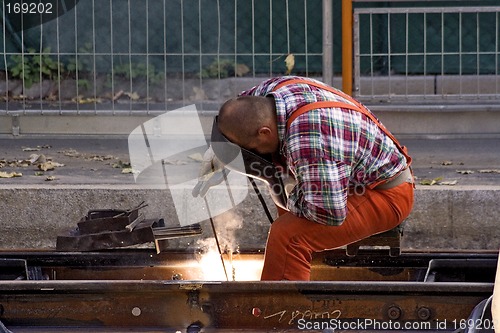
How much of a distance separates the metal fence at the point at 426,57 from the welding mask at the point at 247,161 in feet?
15.3

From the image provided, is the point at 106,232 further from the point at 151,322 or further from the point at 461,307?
the point at 461,307

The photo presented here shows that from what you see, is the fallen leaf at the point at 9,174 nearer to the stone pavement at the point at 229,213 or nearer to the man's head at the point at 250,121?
the stone pavement at the point at 229,213

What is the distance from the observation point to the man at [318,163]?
427 centimetres

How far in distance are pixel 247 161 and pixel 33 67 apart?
568 cm

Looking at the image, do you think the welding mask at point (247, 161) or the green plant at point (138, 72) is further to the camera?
the green plant at point (138, 72)

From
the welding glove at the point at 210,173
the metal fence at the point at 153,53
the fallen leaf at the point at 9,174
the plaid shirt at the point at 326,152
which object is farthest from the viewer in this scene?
the metal fence at the point at 153,53

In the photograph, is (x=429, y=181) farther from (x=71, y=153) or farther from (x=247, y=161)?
(x=71, y=153)

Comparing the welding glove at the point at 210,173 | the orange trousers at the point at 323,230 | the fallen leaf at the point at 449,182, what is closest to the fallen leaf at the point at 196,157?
the fallen leaf at the point at 449,182

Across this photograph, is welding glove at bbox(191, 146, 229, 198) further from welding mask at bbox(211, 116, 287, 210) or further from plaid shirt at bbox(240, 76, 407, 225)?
plaid shirt at bbox(240, 76, 407, 225)

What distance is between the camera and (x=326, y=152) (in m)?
4.26

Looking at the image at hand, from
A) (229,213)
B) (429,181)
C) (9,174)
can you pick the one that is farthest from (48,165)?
(429,181)

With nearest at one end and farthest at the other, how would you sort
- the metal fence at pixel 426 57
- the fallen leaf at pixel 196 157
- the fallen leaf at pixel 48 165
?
the fallen leaf at pixel 48 165, the fallen leaf at pixel 196 157, the metal fence at pixel 426 57

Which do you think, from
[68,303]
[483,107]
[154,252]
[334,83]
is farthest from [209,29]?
[68,303]

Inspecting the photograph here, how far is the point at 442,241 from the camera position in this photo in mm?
6723
